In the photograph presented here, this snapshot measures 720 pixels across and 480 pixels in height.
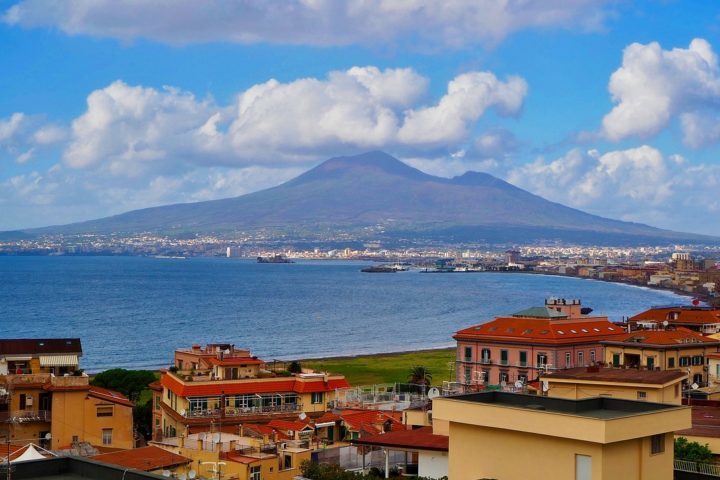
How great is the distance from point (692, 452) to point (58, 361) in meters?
23.8

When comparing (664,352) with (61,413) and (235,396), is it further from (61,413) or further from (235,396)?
(61,413)

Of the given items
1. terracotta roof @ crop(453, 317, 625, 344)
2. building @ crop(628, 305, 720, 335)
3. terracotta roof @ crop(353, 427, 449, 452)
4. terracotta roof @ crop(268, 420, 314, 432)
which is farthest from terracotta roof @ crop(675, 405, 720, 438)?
building @ crop(628, 305, 720, 335)

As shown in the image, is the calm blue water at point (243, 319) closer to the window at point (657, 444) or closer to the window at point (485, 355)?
the window at point (485, 355)

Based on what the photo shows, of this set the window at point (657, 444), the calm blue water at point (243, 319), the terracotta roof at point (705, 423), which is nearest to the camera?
the window at point (657, 444)

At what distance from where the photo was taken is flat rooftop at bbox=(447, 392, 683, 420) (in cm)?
1577

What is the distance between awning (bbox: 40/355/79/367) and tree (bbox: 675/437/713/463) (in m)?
22.8

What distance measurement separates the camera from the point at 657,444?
15.5 meters

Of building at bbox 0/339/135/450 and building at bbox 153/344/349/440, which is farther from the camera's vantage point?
building at bbox 153/344/349/440

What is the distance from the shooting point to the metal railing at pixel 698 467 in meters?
21.4

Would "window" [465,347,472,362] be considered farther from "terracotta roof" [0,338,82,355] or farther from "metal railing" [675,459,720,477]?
"metal railing" [675,459,720,477]

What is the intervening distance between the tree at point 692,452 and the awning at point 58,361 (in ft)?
74.8

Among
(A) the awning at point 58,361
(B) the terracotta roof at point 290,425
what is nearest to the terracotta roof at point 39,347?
(A) the awning at point 58,361

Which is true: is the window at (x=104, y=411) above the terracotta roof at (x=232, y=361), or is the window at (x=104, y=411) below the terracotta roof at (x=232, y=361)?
below

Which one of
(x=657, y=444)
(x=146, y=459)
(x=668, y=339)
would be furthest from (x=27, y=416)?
(x=668, y=339)
